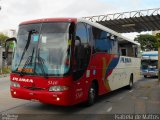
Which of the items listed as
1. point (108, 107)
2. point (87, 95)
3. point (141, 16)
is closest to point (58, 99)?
point (87, 95)

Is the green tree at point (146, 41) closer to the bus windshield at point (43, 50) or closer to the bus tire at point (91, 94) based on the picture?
the bus tire at point (91, 94)

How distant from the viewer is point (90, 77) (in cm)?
1108

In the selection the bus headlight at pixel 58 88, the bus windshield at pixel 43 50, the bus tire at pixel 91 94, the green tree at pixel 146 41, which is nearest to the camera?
the bus headlight at pixel 58 88

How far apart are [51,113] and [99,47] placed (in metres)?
3.53

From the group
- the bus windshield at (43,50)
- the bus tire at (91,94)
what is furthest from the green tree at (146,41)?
the bus windshield at (43,50)

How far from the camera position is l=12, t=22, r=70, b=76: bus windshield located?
949 centimetres

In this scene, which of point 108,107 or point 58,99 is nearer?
point 58,99

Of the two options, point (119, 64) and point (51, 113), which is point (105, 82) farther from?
point (51, 113)

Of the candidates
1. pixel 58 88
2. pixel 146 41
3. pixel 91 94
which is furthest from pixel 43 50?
pixel 146 41

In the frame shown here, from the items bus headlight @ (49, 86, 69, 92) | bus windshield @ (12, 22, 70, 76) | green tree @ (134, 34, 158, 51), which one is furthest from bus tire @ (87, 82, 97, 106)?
green tree @ (134, 34, 158, 51)

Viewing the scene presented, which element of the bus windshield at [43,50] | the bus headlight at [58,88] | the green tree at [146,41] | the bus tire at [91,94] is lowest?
the bus tire at [91,94]

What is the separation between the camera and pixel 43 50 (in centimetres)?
978

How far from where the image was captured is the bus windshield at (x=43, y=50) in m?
9.49

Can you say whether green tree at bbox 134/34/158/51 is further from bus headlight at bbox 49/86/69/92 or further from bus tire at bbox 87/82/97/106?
bus headlight at bbox 49/86/69/92
